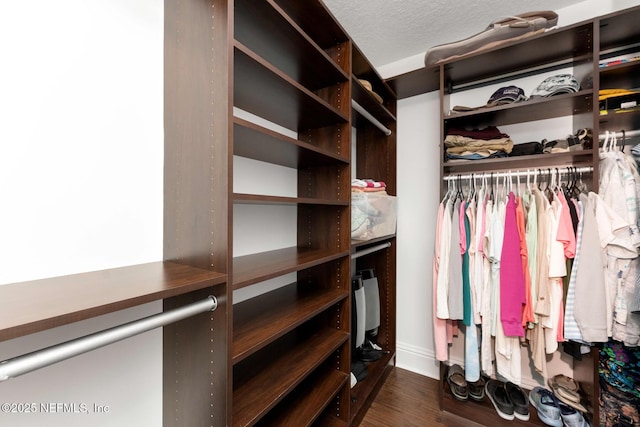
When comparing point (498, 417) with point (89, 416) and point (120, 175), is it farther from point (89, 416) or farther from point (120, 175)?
point (120, 175)

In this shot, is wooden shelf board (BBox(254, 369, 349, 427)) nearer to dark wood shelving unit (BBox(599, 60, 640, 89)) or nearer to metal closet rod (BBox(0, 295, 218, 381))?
metal closet rod (BBox(0, 295, 218, 381))

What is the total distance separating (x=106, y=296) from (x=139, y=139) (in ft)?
1.88

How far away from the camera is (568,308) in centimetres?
140

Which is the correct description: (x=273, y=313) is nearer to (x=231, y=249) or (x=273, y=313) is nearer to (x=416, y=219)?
(x=231, y=249)

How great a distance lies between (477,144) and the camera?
1.71 m

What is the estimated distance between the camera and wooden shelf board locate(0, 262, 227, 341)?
0.49 metres

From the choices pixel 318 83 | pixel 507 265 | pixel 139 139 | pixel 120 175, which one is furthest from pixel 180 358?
pixel 507 265

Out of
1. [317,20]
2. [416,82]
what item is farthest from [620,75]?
[317,20]

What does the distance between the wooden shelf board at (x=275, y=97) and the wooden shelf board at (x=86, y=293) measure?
2.37 ft

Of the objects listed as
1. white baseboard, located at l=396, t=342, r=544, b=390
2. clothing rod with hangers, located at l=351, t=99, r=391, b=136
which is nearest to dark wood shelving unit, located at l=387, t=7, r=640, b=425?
white baseboard, located at l=396, t=342, r=544, b=390

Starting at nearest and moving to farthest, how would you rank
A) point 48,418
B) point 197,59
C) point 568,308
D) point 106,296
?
point 106,296, point 48,418, point 197,59, point 568,308

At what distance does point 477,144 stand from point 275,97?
4.31ft

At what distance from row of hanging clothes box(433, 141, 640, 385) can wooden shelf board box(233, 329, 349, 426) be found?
2.76 feet

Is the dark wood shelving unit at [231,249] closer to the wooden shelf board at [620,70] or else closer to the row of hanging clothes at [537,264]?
the row of hanging clothes at [537,264]
